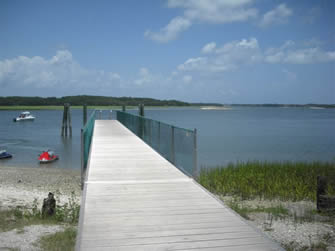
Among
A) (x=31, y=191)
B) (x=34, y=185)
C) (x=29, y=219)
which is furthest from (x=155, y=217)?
(x=34, y=185)

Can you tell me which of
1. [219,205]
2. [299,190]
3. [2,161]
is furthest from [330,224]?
[2,161]

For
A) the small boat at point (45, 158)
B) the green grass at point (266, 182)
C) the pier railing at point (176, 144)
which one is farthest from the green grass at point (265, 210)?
the small boat at point (45, 158)

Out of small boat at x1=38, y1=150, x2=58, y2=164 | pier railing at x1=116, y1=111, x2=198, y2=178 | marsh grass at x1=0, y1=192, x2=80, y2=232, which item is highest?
pier railing at x1=116, y1=111, x2=198, y2=178

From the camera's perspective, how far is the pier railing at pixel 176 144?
8.15m

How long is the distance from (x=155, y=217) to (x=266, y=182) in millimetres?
6250

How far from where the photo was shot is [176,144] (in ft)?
30.5

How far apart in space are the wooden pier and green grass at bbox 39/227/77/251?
0.61m

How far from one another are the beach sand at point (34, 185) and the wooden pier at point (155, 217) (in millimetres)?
3010

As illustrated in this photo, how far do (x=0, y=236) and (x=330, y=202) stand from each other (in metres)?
5.96

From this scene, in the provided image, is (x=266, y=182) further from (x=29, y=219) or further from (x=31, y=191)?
(x=31, y=191)

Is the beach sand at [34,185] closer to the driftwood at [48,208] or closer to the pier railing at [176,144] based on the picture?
the driftwood at [48,208]

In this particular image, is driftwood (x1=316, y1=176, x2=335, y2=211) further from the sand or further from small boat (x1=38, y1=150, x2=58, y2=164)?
small boat (x1=38, y1=150, x2=58, y2=164)

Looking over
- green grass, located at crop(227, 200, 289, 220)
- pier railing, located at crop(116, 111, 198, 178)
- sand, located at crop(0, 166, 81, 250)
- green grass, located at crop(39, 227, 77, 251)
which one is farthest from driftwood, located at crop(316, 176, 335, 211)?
sand, located at crop(0, 166, 81, 250)

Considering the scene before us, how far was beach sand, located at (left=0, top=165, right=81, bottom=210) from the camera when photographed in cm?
1002
